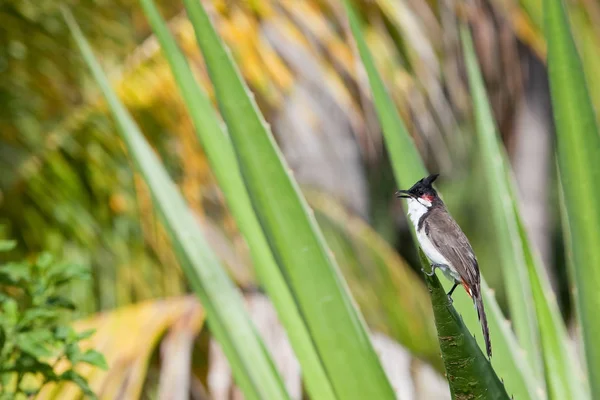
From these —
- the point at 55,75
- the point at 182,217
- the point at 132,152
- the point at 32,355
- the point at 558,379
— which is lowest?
the point at 558,379

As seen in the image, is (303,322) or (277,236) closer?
(277,236)

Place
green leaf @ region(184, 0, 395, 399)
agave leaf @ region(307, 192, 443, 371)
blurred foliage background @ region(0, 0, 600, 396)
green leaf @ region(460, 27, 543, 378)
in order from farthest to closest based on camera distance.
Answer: blurred foliage background @ region(0, 0, 600, 396), agave leaf @ region(307, 192, 443, 371), green leaf @ region(460, 27, 543, 378), green leaf @ region(184, 0, 395, 399)

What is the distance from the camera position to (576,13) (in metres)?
3.41

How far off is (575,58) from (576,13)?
98.7 inches

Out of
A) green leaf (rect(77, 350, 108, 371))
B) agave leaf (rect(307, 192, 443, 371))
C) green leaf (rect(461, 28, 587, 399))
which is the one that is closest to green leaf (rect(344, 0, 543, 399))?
green leaf (rect(461, 28, 587, 399))

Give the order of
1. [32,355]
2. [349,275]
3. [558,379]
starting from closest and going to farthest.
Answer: [558,379] → [32,355] → [349,275]

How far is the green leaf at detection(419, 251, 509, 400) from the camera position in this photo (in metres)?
0.98

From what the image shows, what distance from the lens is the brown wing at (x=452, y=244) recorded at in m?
1.25

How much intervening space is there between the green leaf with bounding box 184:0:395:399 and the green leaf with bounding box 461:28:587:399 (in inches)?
15.8

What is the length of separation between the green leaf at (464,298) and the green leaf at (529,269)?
2.2 inches

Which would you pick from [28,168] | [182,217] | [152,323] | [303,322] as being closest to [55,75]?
[28,168]

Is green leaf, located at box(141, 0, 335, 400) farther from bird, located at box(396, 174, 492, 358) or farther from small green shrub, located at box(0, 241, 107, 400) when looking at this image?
small green shrub, located at box(0, 241, 107, 400)

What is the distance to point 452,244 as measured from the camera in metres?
1.29

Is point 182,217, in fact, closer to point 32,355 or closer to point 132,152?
point 132,152
